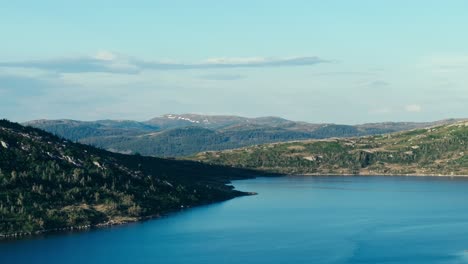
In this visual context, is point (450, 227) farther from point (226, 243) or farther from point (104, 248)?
point (104, 248)

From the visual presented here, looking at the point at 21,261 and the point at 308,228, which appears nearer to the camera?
the point at 21,261

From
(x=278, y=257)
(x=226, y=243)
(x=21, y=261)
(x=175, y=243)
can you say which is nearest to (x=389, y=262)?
(x=278, y=257)

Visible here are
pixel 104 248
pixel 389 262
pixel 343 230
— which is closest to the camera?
pixel 389 262

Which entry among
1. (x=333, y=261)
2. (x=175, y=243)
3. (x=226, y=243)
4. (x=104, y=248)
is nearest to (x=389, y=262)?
(x=333, y=261)

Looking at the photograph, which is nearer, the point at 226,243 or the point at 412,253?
the point at 412,253

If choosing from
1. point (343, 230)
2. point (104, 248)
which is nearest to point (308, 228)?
point (343, 230)

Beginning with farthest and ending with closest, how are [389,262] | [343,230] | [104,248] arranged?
[343,230]
[104,248]
[389,262]

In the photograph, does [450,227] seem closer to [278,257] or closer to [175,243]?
[278,257]
